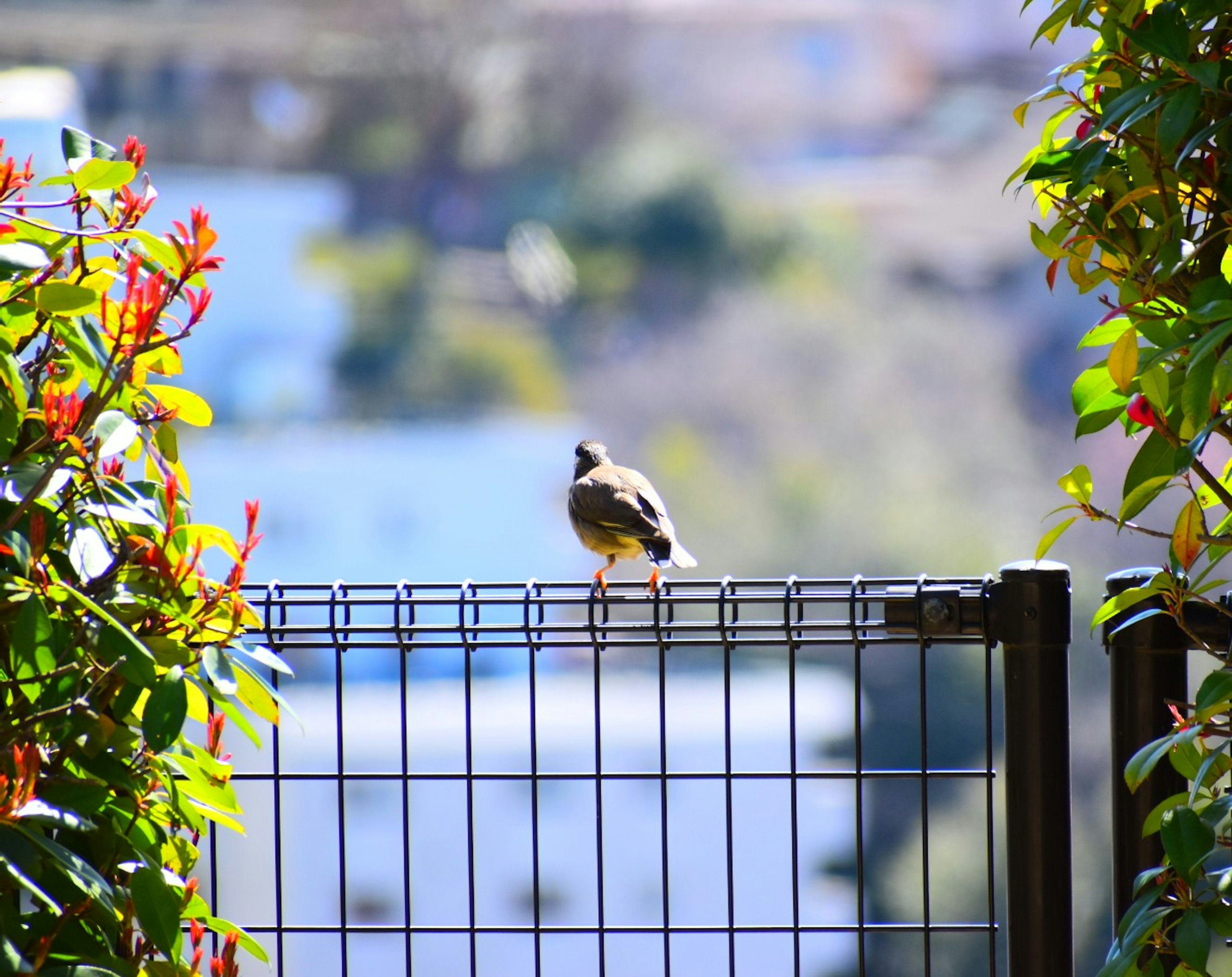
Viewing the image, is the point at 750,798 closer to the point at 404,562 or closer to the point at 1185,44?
the point at 1185,44

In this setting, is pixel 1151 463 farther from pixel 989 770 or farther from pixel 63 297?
pixel 63 297

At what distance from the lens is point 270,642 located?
1292mm

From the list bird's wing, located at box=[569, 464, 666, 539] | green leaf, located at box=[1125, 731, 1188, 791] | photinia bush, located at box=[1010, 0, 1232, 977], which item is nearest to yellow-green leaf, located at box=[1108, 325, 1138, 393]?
photinia bush, located at box=[1010, 0, 1232, 977]

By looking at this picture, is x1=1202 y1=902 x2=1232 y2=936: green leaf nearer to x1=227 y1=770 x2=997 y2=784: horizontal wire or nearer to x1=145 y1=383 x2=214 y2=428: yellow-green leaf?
x1=227 y1=770 x2=997 y2=784: horizontal wire

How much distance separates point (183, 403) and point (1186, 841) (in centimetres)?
79

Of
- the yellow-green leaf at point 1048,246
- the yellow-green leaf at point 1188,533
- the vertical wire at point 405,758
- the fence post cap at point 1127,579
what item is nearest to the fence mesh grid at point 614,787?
the vertical wire at point 405,758

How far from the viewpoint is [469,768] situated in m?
1.26

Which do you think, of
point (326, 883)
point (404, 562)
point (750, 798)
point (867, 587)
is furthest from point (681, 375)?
point (867, 587)

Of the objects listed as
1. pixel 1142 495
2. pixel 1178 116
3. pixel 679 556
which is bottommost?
pixel 1142 495

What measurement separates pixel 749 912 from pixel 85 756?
553 cm

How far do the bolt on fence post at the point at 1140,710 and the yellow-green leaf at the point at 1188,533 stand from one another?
0.65 feet

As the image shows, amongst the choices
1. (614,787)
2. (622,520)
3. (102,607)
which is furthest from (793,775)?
(614,787)

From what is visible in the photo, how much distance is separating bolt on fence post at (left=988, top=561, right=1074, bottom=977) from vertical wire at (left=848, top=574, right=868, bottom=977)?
0.39 ft

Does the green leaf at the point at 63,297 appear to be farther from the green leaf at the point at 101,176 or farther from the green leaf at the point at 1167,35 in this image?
the green leaf at the point at 1167,35
